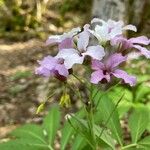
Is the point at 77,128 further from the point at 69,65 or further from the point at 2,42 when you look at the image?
the point at 2,42

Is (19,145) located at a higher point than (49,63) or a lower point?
lower

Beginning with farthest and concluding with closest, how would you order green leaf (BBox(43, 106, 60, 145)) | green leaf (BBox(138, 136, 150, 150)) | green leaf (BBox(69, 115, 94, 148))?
green leaf (BBox(43, 106, 60, 145)) → green leaf (BBox(138, 136, 150, 150)) → green leaf (BBox(69, 115, 94, 148))

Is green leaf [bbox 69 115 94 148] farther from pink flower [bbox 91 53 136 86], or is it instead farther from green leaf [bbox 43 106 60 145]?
green leaf [bbox 43 106 60 145]

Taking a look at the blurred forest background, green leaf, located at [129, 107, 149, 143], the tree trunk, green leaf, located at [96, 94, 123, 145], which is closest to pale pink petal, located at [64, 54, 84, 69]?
green leaf, located at [96, 94, 123, 145]

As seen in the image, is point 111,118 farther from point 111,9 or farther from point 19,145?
point 111,9

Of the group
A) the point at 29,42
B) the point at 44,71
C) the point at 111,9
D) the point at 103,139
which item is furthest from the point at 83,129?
the point at 29,42

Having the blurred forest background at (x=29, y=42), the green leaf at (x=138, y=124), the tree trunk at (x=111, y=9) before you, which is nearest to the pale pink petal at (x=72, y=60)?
the green leaf at (x=138, y=124)

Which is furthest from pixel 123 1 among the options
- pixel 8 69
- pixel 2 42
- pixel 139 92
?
pixel 2 42
